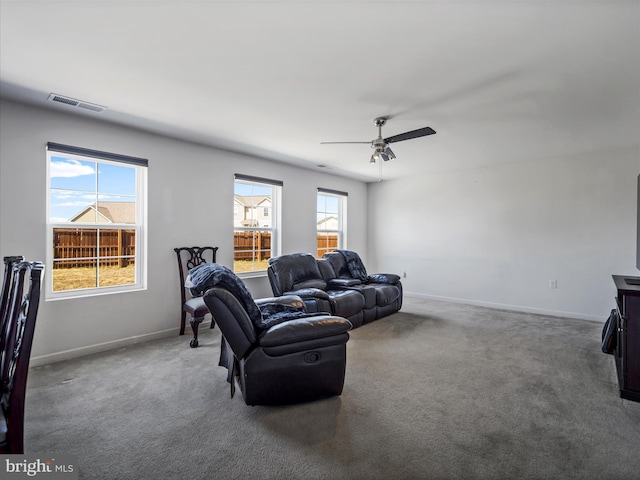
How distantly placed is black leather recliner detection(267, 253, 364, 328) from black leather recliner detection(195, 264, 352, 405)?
134 centimetres

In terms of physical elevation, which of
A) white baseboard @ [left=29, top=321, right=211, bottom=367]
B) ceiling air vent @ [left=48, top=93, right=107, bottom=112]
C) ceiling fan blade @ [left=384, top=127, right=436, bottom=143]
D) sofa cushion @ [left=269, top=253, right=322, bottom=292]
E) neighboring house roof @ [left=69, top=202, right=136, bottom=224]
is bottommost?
white baseboard @ [left=29, top=321, right=211, bottom=367]

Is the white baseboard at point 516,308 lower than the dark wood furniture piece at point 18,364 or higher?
lower

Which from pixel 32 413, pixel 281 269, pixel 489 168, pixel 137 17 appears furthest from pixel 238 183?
pixel 489 168

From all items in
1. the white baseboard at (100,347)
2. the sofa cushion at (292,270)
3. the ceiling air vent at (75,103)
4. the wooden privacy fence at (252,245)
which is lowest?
the white baseboard at (100,347)

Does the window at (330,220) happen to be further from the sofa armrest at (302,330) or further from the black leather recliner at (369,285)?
the sofa armrest at (302,330)

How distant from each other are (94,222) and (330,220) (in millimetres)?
4241

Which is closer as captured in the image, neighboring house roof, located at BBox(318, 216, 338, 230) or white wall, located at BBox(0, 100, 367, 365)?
white wall, located at BBox(0, 100, 367, 365)

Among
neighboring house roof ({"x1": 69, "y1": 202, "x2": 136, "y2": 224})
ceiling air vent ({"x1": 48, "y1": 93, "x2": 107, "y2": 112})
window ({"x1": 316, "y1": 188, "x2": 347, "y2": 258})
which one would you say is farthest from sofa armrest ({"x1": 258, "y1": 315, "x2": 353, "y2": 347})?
window ({"x1": 316, "y1": 188, "x2": 347, "y2": 258})

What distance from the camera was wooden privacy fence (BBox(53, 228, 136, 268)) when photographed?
3.40m

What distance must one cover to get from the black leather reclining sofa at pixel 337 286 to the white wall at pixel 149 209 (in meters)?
0.79

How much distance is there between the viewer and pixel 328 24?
1.95m

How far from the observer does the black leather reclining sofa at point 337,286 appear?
4.09 meters

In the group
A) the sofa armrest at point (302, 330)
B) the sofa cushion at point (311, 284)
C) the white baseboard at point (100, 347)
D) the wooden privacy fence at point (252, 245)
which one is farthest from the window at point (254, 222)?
the sofa armrest at point (302, 330)

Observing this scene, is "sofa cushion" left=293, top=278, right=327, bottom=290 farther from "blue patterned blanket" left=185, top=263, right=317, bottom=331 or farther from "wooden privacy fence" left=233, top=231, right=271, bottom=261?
"blue patterned blanket" left=185, top=263, right=317, bottom=331
